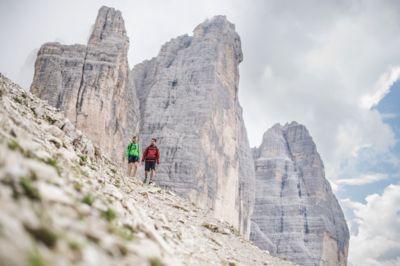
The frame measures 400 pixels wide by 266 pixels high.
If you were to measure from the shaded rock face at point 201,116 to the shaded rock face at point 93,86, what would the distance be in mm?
10049

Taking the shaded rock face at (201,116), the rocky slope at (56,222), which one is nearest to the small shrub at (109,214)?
the rocky slope at (56,222)

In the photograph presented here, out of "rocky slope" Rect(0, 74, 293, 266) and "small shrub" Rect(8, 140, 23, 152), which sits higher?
"small shrub" Rect(8, 140, 23, 152)

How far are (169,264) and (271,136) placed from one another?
5750 inches

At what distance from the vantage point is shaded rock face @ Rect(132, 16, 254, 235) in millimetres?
75125

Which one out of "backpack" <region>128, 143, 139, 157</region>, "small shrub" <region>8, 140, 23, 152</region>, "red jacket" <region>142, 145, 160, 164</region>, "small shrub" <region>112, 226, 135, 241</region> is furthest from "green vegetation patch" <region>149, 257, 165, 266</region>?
"red jacket" <region>142, 145, 160, 164</region>

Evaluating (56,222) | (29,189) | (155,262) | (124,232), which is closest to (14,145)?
(29,189)

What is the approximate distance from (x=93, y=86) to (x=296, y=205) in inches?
3363

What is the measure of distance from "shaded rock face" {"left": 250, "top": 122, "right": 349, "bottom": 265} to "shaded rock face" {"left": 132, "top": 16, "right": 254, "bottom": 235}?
3033 cm

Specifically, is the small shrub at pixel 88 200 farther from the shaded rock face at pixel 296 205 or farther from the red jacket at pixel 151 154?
the shaded rock face at pixel 296 205

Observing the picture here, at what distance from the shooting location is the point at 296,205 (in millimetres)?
130750

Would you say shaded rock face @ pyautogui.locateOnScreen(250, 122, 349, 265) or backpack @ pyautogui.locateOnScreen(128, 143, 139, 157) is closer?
backpack @ pyautogui.locateOnScreen(128, 143, 139, 157)

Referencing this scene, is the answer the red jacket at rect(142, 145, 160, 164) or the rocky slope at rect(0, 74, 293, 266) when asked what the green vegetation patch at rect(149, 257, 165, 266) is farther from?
the red jacket at rect(142, 145, 160, 164)

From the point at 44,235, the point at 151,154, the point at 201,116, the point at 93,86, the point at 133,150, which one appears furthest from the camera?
the point at 201,116

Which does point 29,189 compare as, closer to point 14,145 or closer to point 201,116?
point 14,145
